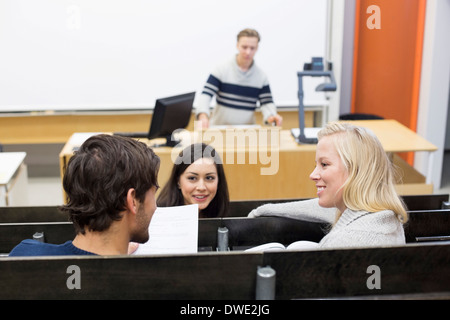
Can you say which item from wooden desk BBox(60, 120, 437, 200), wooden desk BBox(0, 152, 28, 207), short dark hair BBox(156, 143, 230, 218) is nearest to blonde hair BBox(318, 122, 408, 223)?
short dark hair BBox(156, 143, 230, 218)

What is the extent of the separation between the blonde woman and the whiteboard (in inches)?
139

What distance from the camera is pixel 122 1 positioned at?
482 cm

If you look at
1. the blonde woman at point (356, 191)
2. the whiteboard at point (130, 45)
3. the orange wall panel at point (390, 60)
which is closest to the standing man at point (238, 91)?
the whiteboard at point (130, 45)

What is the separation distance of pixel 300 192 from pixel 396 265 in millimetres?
2412

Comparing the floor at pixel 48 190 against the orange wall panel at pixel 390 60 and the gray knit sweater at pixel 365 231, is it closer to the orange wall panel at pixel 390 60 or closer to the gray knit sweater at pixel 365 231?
the orange wall panel at pixel 390 60

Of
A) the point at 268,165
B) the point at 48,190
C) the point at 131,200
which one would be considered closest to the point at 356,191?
the point at 131,200

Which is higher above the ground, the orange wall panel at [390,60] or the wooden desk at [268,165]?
the orange wall panel at [390,60]

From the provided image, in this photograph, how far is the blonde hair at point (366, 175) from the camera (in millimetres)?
1505

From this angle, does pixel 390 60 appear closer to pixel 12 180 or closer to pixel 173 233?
pixel 12 180

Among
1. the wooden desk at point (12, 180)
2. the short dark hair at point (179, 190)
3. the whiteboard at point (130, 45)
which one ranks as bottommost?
the wooden desk at point (12, 180)

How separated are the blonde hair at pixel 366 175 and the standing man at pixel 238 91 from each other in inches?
97.0

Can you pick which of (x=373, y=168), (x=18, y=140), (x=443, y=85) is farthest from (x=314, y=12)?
(x=373, y=168)

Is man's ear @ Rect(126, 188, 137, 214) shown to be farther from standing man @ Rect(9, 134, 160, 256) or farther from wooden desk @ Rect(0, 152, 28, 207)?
wooden desk @ Rect(0, 152, 28, 207)

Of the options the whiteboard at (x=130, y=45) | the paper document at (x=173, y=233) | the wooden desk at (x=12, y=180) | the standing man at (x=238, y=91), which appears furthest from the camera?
the whiteboard at (x=130, y=45)
